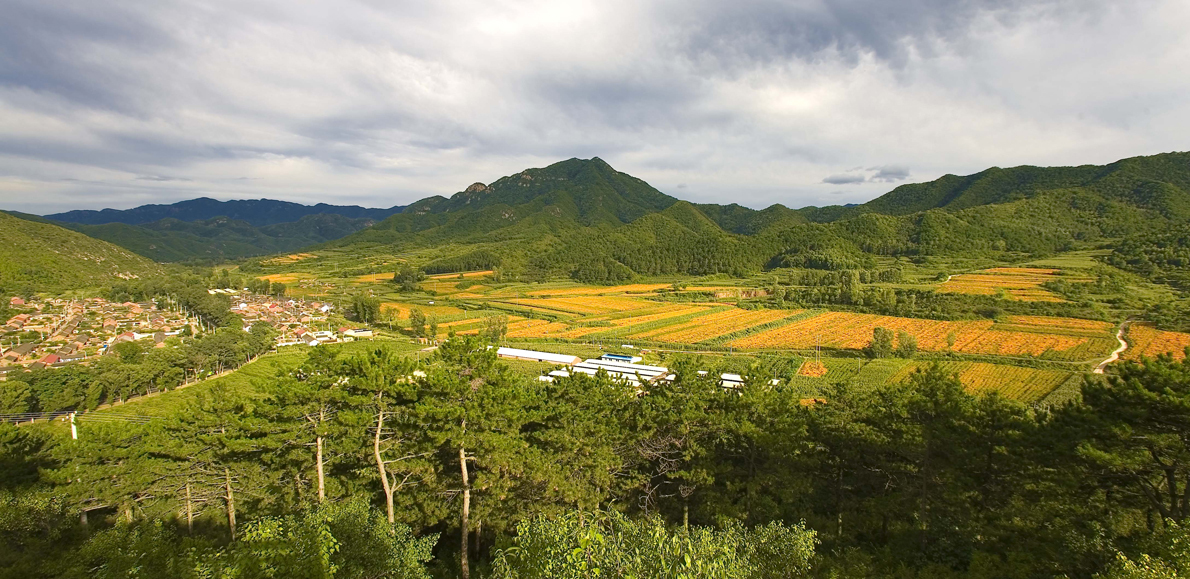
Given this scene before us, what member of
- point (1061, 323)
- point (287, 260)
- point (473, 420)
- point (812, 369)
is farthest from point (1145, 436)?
point (287, 260)

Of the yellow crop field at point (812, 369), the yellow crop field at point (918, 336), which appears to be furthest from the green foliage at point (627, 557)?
the yellow crop field at point (918, 336)

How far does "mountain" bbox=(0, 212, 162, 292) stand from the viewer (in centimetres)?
7931

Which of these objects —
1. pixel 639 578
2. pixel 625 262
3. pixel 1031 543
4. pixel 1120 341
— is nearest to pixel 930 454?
pixel 1031 543

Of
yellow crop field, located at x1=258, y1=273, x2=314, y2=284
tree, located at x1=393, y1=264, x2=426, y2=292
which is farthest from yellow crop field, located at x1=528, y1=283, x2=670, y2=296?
yellow crop field, located at x1=258, y1=273, x2=314, y2=284

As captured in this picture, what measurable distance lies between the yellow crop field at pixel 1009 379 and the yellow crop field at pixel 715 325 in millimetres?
20138

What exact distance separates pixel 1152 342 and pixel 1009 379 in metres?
18.2

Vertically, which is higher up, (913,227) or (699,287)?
(913,227)

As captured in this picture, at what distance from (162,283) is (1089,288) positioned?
147 m

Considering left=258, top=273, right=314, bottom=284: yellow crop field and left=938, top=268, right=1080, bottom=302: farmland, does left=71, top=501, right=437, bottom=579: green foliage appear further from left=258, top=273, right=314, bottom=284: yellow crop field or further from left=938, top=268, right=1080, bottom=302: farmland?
left=258, top=273, right=314, bottom=284: yellow crop field

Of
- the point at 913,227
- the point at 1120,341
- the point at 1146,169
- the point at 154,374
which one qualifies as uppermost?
the point at 1146,169

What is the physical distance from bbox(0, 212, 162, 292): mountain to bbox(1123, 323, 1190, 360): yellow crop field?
13361 cm

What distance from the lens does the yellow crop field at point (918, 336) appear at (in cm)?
4347

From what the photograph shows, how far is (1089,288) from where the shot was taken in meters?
63.3

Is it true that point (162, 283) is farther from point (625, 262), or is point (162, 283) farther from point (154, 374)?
point (625, 262)
